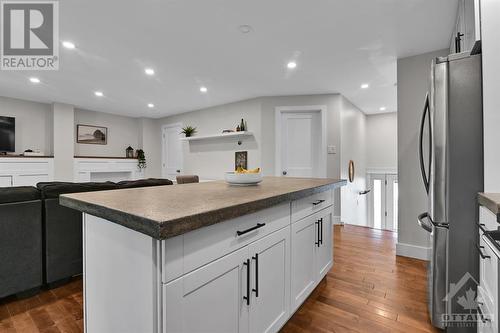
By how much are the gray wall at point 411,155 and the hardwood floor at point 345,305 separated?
1.10 feet

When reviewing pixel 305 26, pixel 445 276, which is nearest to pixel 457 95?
pixel 445 276

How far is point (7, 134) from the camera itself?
4.94 metres

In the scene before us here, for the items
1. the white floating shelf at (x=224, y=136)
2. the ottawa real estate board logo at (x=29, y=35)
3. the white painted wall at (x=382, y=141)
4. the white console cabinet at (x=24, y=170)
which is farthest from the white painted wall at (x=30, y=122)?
the white painted wall at (x=382, y=141)

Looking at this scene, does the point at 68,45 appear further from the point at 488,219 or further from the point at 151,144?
the point at 151,144

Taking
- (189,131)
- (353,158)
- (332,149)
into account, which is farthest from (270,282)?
(189,131)

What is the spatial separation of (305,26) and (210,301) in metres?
2.45

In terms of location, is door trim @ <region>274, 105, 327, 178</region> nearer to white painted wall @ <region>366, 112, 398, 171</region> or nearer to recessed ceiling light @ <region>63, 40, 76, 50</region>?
white painted wall @ <region>366, 112, 398, 171</region>

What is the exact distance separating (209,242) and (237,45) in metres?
2.46

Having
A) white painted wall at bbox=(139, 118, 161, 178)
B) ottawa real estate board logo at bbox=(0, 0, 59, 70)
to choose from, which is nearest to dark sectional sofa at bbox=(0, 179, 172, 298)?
ottawa real estate board logo at bbox=(0, 0, 59, 70)

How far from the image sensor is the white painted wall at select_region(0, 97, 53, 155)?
5039mm

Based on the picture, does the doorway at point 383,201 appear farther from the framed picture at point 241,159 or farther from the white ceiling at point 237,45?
the framed picture at point 241,159

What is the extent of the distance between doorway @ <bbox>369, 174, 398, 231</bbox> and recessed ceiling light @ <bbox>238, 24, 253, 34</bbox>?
556cm

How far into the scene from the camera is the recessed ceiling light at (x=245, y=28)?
2.35 m

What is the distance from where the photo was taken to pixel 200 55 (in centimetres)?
299
